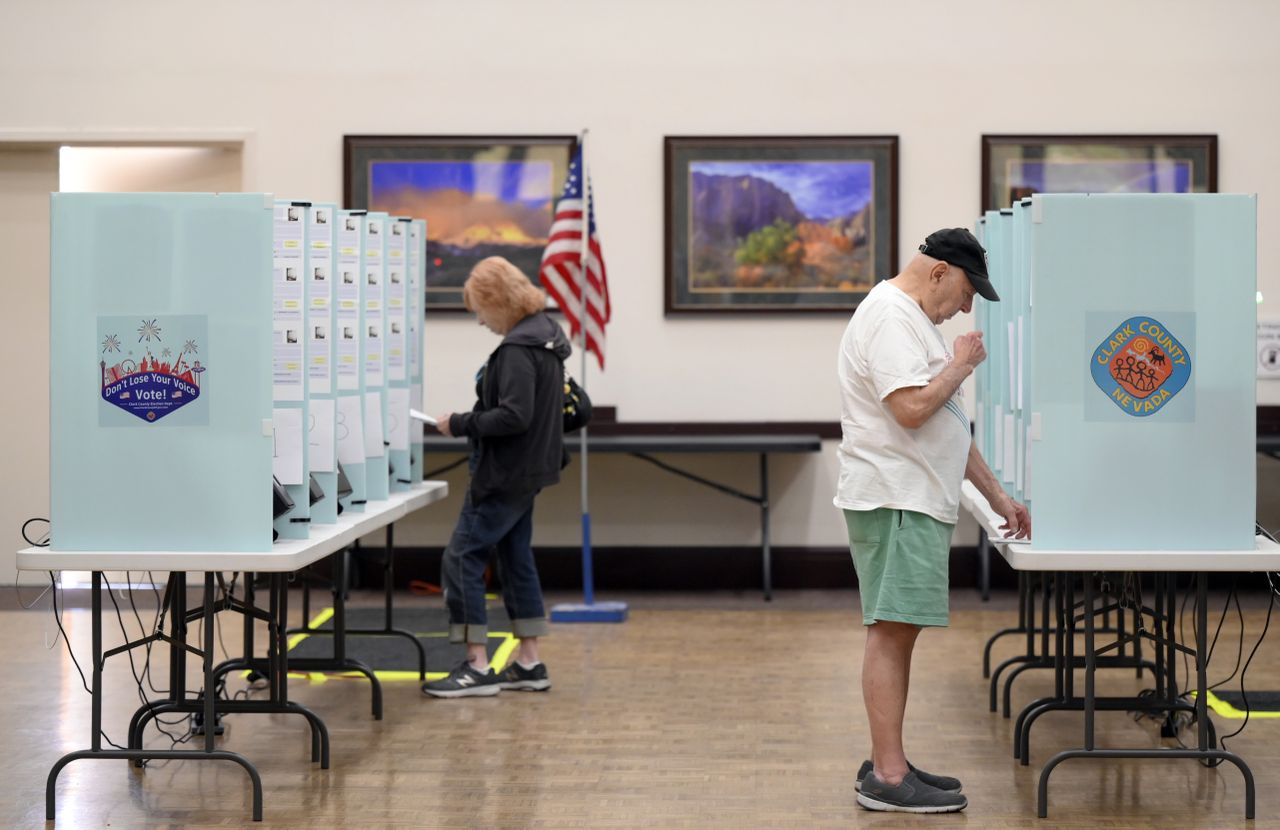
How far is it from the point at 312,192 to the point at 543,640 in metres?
2.86

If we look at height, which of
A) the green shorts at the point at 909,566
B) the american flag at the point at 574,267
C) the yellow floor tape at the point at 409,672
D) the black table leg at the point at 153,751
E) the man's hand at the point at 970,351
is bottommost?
the yellow floor tape at the point at 409,672

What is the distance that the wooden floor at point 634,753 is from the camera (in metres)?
4.07

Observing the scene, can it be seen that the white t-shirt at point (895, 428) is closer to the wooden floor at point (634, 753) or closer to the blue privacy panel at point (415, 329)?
the wooden floor at point (634, 753)

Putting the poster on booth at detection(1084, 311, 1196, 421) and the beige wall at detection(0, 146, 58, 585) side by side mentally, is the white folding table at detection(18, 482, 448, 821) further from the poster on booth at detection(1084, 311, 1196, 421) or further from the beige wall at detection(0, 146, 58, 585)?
the beige wall at detection(0, 146, 58, 585)

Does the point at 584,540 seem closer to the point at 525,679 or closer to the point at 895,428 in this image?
the point at 525,679

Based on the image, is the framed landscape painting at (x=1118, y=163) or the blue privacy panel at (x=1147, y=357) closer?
the blue privacy panel at (x=1147, y=357)

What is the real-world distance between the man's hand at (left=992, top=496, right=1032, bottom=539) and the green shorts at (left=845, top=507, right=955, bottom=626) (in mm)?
218

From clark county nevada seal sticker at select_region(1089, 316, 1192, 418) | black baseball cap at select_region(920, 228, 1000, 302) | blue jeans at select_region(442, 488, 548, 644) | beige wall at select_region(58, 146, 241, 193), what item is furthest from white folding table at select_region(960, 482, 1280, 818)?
beige wall at select_region(58, 146, 241, 193)

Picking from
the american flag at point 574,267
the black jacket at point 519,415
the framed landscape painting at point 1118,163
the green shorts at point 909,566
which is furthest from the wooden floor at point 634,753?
the framed landscape painting at point 1118,163

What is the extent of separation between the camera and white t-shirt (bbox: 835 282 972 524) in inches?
154

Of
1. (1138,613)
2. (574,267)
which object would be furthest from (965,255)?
(574,267)

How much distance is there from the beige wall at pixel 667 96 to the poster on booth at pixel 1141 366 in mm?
3997

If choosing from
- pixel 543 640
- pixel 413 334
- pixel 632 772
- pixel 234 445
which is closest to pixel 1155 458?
pixel 632 772

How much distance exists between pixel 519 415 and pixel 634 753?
129cm
